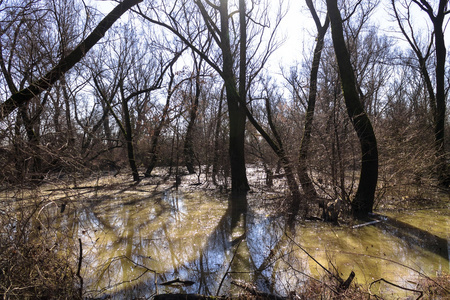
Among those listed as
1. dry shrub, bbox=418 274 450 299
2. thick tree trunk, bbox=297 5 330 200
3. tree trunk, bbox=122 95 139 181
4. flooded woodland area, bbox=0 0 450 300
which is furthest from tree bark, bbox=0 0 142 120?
tree trunk, bbox=122 95 139 181

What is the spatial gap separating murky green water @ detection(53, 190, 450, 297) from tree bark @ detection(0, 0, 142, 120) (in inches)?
88.8

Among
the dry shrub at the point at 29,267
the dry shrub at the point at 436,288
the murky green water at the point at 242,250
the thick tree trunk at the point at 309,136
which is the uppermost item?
the thick tree trunk at the point at 309,136

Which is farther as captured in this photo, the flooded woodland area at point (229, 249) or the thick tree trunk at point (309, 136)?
the thick tree trunk at point (309, 136)

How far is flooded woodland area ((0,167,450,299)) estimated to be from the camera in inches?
160

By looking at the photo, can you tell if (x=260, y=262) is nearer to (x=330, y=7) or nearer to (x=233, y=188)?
(x=330, y=7)

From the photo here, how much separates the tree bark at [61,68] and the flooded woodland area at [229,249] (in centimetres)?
171

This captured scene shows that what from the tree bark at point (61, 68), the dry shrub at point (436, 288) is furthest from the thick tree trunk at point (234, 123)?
the dry shrub at point (436, 288)

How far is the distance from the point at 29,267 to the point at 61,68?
3.97 m

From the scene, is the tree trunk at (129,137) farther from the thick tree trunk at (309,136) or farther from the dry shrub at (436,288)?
the dry shrub at (436,288)

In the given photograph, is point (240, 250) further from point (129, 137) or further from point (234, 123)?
point (129, 137)

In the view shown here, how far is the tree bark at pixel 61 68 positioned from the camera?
555cm

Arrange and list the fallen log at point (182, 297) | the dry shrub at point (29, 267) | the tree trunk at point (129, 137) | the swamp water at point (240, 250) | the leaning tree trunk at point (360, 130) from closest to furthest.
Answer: the dry shrub at point (29, 267) < the fallen log at point (182, 297) < the swamp water at point (240, 250) < the leaning tree trunk at point (360, 130) < the tree trunk at point (129, 137)

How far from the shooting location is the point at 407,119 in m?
11.0

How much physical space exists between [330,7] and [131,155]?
12970mm
